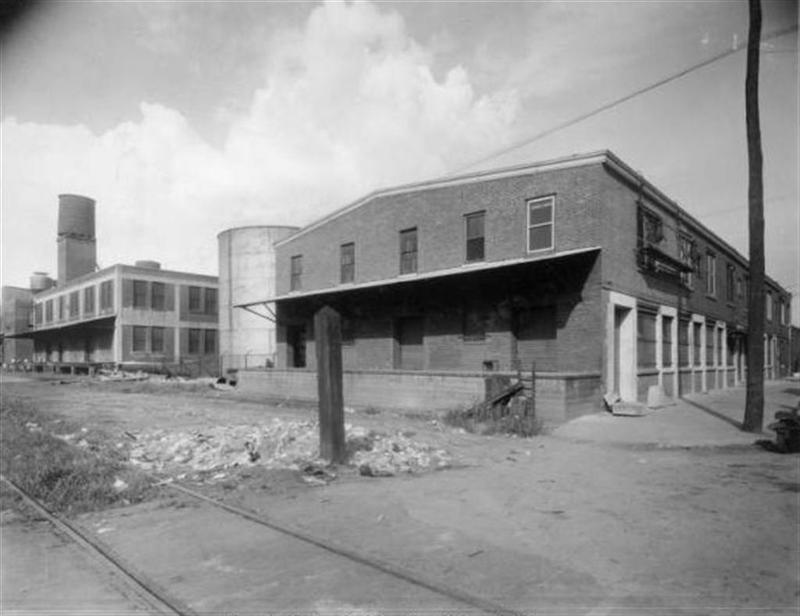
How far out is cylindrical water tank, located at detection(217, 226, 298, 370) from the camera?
3525 cm

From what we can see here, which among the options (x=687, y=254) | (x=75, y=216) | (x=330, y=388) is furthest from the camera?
(x=75, y=216)

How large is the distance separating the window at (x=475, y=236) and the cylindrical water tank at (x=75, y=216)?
44.1 metres

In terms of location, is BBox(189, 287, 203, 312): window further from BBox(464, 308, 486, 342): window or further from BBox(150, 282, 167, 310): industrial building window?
BBox(464, 308, 486, 342): window

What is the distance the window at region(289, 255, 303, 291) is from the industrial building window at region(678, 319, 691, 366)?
15647 mm

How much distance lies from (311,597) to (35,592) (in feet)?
6.80

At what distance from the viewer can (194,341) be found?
4734cm

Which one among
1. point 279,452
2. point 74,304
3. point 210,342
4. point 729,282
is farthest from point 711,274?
point 74,304

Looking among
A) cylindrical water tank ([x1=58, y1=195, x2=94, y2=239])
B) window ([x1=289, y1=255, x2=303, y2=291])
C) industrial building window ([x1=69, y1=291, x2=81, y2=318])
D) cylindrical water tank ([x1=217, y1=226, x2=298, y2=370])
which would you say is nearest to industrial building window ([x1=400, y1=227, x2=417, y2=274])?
window ([x1=289, y1=255, x2=303, y2=291])

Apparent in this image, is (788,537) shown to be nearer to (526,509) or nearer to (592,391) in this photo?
(526,509)

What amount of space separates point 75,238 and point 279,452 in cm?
5151

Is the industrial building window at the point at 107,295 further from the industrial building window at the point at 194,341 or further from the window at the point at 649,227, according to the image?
the window at the point at 649,227

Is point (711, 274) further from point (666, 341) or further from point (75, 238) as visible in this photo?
point (75, 238)

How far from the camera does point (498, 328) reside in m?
17.8

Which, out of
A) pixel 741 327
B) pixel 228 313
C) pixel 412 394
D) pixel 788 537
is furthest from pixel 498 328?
pixel 228 313
